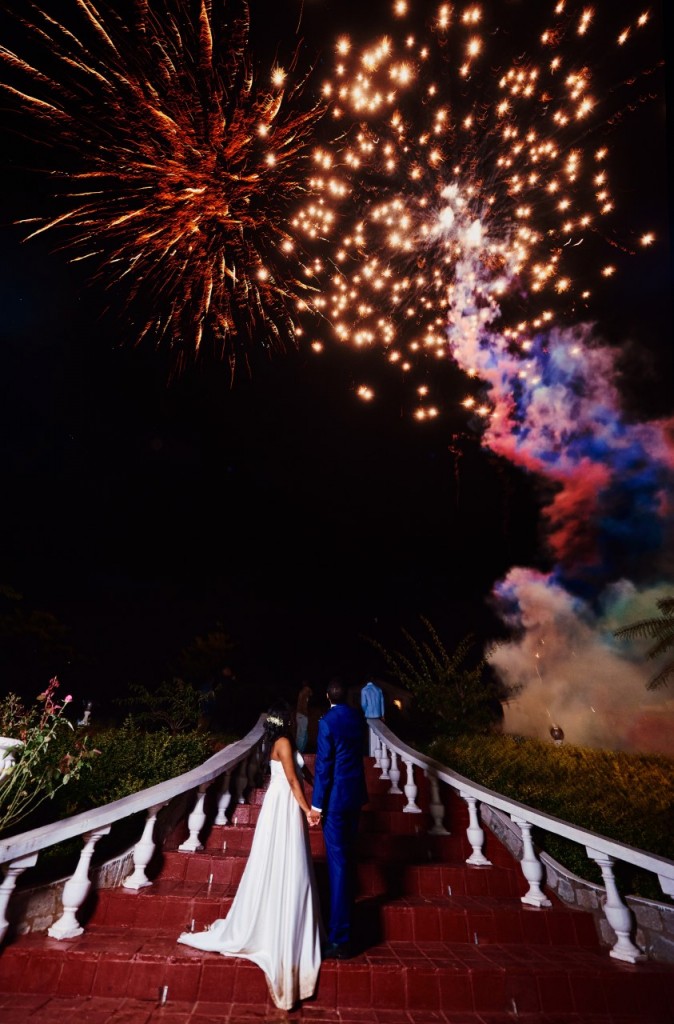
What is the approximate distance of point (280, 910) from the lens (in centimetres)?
358

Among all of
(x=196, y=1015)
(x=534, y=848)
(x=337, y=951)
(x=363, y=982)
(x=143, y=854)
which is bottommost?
(x=196, y=1015)

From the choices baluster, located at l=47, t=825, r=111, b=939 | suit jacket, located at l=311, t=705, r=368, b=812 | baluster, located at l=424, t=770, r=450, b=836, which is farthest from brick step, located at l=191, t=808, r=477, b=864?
suit jacket, located at l=311, t=705, r=368, b=812

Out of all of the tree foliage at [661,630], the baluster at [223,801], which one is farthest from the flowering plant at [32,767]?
the tree foliage at [661,630]

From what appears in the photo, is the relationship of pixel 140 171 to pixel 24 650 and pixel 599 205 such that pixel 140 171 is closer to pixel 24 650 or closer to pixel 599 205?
pixel 599 205

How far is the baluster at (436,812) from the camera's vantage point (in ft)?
19.6

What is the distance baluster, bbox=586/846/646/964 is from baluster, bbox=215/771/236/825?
4.09 m

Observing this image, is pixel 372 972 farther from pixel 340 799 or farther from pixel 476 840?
pixel 476 840

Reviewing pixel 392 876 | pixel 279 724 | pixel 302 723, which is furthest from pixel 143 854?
pixel 302 723

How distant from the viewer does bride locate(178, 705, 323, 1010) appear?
3.44 meters

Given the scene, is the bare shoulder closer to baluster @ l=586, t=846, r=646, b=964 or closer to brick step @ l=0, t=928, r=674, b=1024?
brick step @ l=0, t=928, r=674, b=1024

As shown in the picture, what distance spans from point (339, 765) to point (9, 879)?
2.59 m

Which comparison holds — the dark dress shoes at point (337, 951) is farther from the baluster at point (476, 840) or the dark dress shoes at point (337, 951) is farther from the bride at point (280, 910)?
the baluster at point (476, 840)

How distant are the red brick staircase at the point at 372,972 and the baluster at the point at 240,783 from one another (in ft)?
5.91

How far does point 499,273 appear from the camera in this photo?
395 inches
